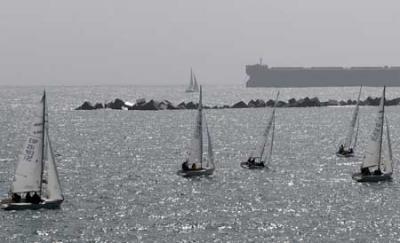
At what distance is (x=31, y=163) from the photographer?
47750mm

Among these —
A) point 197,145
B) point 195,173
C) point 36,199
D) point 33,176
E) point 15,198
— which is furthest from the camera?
point 197,145

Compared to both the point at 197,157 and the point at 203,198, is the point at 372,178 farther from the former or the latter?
the point at 203,198

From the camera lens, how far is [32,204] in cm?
4756

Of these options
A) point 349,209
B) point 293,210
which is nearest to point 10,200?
point 293,210

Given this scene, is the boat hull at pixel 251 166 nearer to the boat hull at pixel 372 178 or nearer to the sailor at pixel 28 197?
the boat hull at pixel 372 178

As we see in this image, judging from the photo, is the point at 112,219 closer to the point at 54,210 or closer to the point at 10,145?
the point at 54,210

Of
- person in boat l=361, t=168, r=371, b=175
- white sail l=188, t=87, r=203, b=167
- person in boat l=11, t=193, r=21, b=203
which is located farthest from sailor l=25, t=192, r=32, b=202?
person in boat l=361, t=168, r=371, b=175

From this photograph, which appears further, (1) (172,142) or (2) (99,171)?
(1) (172,142)

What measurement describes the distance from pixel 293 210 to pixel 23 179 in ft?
49.0

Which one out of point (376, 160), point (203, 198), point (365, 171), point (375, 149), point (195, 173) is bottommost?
point (203, 198)

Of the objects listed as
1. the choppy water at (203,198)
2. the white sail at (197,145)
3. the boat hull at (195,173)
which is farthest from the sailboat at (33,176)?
the white sail at (197,145)

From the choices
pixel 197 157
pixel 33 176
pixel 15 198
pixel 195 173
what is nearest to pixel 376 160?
pixel 197 157

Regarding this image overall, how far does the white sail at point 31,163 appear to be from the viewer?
156ft

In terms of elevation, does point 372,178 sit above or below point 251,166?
above
